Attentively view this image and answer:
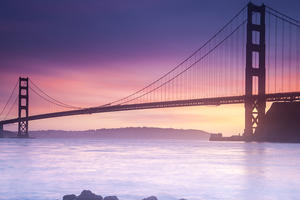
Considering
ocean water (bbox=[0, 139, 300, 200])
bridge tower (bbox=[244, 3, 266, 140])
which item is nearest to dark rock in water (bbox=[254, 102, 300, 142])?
bridge tower (bbox=[244, 3, 266, 140])

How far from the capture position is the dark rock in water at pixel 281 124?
5166cm

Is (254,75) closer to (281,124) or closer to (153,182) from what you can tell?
(281,124)

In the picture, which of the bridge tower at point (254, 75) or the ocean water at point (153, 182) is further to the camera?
the bridge tower at point (254, 75)

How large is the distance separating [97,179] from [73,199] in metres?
7.08

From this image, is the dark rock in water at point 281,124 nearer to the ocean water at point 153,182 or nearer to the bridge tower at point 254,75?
the bridge tower at point 254,75

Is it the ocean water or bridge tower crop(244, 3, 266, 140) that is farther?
bridge tower crop(244, 3, 266, 140)

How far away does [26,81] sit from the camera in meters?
80.9

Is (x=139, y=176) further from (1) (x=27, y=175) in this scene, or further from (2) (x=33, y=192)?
(2) (x=33, y=192)

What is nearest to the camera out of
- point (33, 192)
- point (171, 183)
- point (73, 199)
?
point (73, 199)

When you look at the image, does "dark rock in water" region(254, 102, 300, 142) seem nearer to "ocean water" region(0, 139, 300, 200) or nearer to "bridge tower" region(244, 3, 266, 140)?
"bridge tower" region(244, 3, 266, 140)

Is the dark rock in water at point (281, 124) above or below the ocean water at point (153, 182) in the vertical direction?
above

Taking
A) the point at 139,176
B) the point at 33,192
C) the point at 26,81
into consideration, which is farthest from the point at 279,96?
the point at 26,81

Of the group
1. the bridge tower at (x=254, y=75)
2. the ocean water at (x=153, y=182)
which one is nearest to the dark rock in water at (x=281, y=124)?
the bridge tower at (x=254, y=75)

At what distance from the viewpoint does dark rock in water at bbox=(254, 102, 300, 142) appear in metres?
51.7
